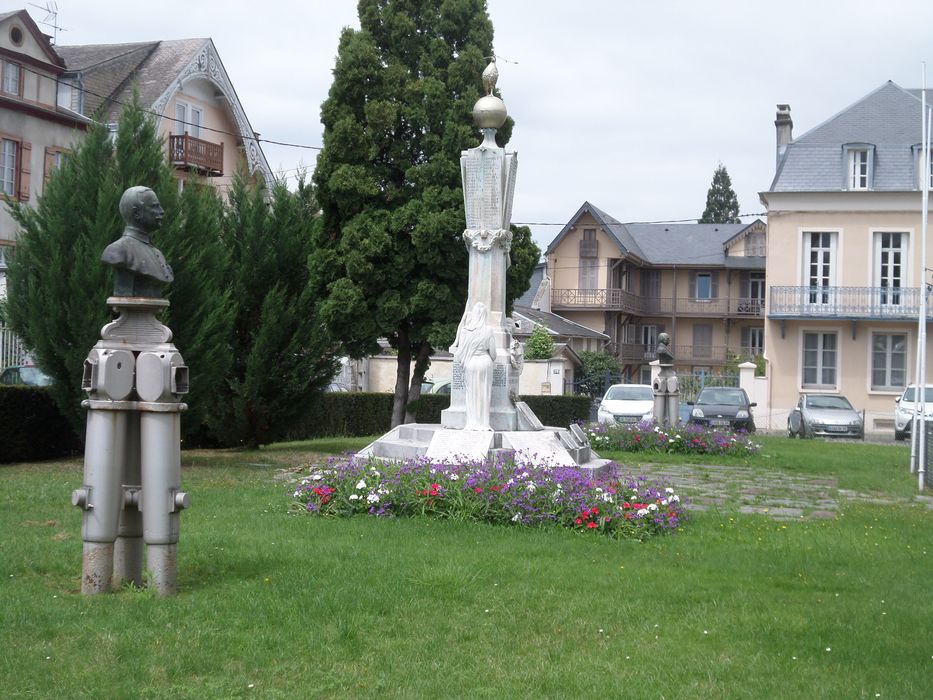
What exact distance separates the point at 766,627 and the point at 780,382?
31981 millimetres

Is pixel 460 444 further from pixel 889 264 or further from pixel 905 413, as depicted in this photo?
pixel 889 264

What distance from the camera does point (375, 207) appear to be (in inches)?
856

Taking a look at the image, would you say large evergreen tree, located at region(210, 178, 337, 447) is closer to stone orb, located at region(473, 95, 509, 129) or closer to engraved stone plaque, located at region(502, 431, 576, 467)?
stone orb, located at region(473, 95, 509, 129)

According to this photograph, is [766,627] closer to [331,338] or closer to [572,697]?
[572,697]

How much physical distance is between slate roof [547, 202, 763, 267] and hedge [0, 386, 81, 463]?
38.1 meters

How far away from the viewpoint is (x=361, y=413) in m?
26.2

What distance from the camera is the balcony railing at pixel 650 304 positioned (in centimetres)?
Answer: 5320

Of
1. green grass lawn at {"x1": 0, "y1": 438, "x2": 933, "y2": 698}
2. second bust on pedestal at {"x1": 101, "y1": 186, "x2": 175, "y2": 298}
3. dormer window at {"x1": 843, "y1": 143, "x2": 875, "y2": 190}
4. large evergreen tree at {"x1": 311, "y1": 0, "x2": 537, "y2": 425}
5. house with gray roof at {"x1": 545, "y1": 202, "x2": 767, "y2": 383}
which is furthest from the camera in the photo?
house with gray roof at {"x1": 545, "y1": 202, "x2": 767, "y2": 383}

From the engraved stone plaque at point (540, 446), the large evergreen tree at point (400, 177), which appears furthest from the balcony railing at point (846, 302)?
the engraved stone plaque at point (540, 446)

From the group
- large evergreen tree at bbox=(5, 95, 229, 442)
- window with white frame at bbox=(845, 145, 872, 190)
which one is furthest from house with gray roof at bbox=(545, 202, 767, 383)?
large evergreen tree at bbox=(5, 95, 229, 442)

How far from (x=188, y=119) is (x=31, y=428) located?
1925cm

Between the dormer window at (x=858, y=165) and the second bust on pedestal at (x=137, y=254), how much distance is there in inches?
1302

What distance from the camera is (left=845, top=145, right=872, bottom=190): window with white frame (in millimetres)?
36594

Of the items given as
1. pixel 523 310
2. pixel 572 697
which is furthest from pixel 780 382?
pixel 572 697
